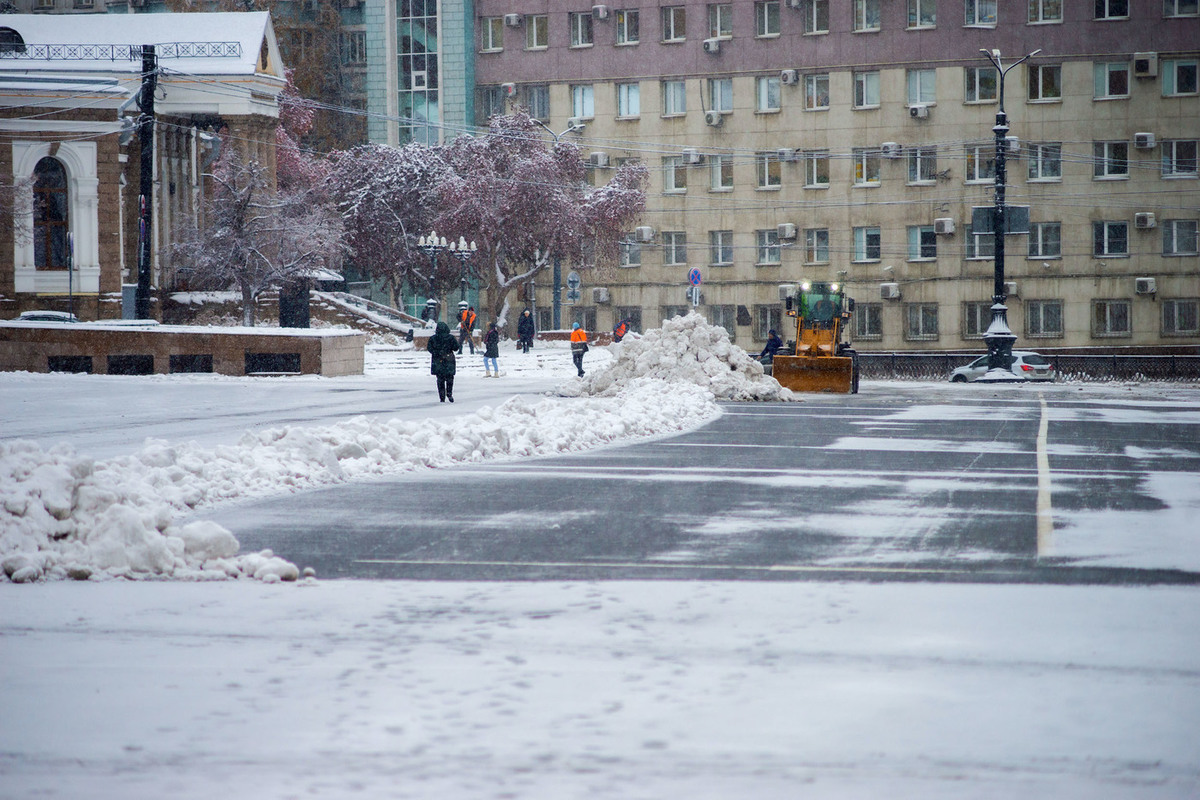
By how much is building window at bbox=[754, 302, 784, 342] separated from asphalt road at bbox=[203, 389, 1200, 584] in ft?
149

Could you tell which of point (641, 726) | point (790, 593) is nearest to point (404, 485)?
point (790, 593)

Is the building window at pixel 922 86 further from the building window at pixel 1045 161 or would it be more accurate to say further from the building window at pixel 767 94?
the building window at pixel 767 94

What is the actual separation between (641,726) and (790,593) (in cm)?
291

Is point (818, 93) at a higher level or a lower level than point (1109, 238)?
higher

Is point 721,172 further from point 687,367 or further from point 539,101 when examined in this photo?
point 687,367

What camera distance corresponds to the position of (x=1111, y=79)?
60.8m

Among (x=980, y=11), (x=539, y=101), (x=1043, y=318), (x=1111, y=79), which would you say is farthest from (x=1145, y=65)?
(x=539, y=101)

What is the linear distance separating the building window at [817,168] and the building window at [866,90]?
2560mm

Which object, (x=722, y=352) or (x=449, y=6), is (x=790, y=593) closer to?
(x=722, y=352)

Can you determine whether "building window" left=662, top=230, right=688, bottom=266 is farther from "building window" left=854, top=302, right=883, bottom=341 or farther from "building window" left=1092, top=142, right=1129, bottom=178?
"building window" left=1092, top=142, right=1129, bottom=178

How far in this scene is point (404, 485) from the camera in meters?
14.1

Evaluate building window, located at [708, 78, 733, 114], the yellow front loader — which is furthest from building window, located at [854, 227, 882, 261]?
the yellow front loader

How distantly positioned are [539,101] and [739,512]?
58.6 m

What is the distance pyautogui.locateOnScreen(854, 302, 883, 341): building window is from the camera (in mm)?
63469
